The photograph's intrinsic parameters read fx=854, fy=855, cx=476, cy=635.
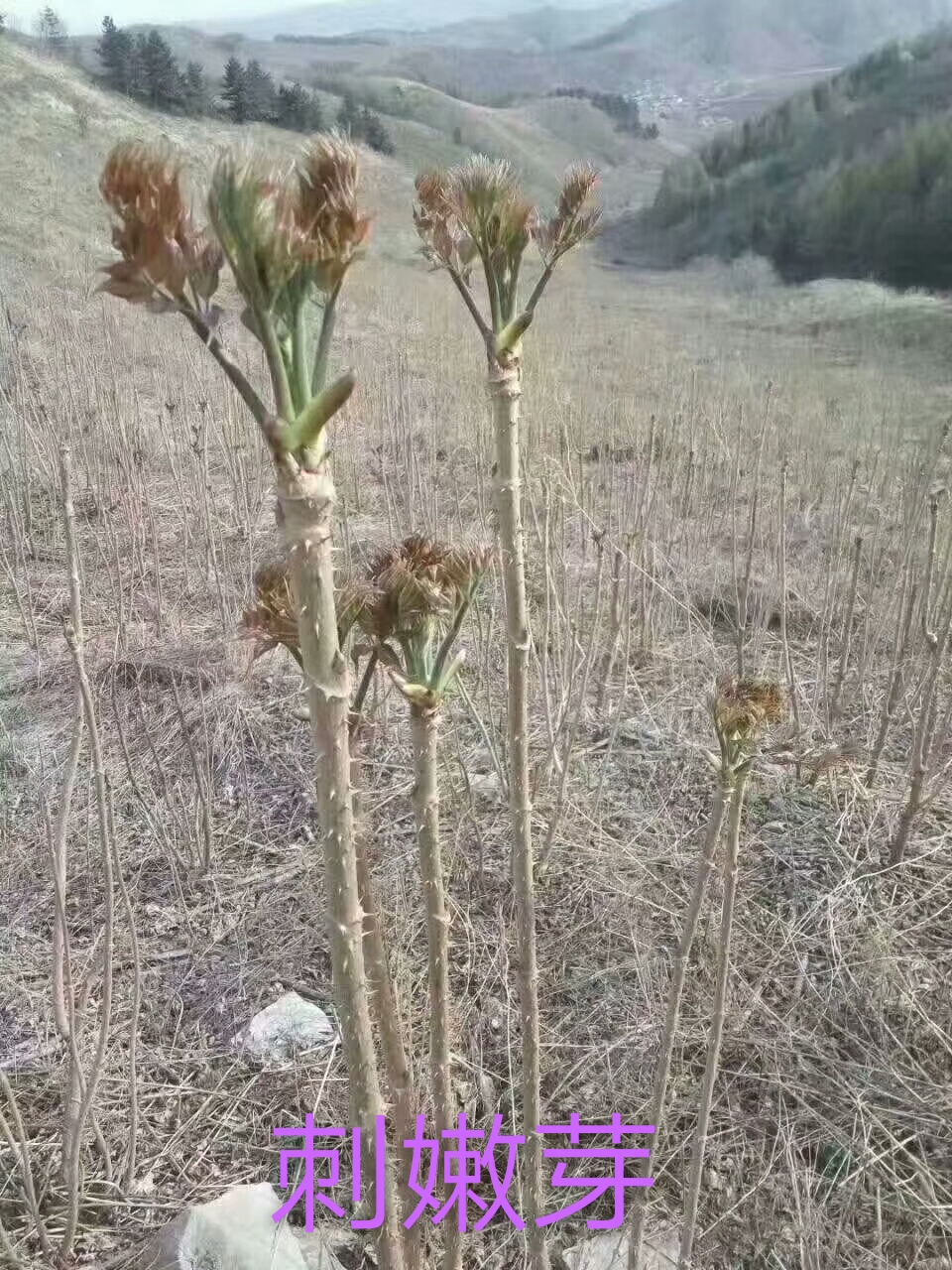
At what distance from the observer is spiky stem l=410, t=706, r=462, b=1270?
0.65m

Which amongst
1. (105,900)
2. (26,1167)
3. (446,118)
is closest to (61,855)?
→ (105,900)

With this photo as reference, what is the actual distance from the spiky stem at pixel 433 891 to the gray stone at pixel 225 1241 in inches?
19.4

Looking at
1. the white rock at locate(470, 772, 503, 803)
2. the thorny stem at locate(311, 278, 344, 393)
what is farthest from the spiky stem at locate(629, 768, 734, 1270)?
the white rock at locate(470, 772, 503, 803)

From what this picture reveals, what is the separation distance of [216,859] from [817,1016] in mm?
1260

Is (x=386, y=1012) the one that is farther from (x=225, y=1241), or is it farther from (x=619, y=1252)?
(x=619, y=1252)

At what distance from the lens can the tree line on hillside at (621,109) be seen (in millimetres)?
18141

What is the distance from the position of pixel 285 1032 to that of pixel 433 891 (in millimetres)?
968

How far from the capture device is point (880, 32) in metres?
14.8

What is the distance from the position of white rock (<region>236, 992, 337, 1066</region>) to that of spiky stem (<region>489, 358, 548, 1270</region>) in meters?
0.65

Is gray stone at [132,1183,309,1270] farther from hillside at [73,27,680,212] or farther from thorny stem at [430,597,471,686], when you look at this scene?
hillside at [73,27,680,212]

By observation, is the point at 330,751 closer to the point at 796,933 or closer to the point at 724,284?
the point at 796,933

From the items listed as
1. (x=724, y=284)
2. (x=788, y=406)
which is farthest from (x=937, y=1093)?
(x=724, y=284)

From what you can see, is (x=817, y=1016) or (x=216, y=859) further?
(x=216, y=859)

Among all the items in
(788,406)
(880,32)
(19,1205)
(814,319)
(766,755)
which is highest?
(880,32)
